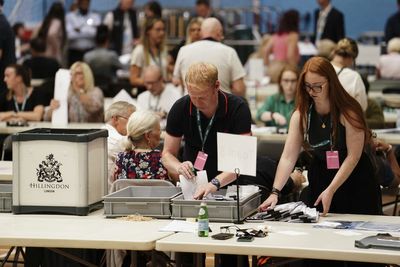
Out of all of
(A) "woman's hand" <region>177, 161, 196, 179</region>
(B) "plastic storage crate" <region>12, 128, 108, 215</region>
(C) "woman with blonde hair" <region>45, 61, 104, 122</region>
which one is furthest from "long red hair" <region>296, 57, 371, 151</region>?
(C) "woman with blonde hair" <region>45, 61, 104, 122</region>

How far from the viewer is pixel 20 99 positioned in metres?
10.3

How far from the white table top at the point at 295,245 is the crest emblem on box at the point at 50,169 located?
2.85ft

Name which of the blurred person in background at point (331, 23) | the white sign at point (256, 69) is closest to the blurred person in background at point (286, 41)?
the blurred person in background at point (331, 23)

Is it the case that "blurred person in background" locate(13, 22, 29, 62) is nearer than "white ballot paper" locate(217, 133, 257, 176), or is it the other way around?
"white ballot paper" locate(217, 133, 257, 176)

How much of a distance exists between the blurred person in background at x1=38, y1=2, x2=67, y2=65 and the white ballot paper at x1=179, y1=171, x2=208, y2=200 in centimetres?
1016

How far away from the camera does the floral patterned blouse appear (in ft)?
20.0

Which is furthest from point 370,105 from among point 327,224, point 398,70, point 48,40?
point 48,40

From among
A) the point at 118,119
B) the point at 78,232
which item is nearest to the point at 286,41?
the point at 118,119

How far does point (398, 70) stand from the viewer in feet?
41.4

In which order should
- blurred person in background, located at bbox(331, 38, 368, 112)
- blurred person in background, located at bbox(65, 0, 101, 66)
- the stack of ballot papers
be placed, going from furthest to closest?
blurred person in background, located at bbox(65, 0, 101, 66) → blurred person in background, located at bbox(331, 38, 368, 112) → the stack of ballot papers

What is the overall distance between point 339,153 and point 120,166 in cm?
133

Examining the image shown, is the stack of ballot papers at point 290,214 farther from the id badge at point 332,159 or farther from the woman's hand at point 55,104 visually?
the woman's hand at point 55,104

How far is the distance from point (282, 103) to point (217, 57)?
0.88 m

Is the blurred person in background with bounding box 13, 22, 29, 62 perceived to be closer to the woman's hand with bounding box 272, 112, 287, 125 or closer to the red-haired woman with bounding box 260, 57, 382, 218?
the woman's hand with bounding box 272, 112, 287, 125
